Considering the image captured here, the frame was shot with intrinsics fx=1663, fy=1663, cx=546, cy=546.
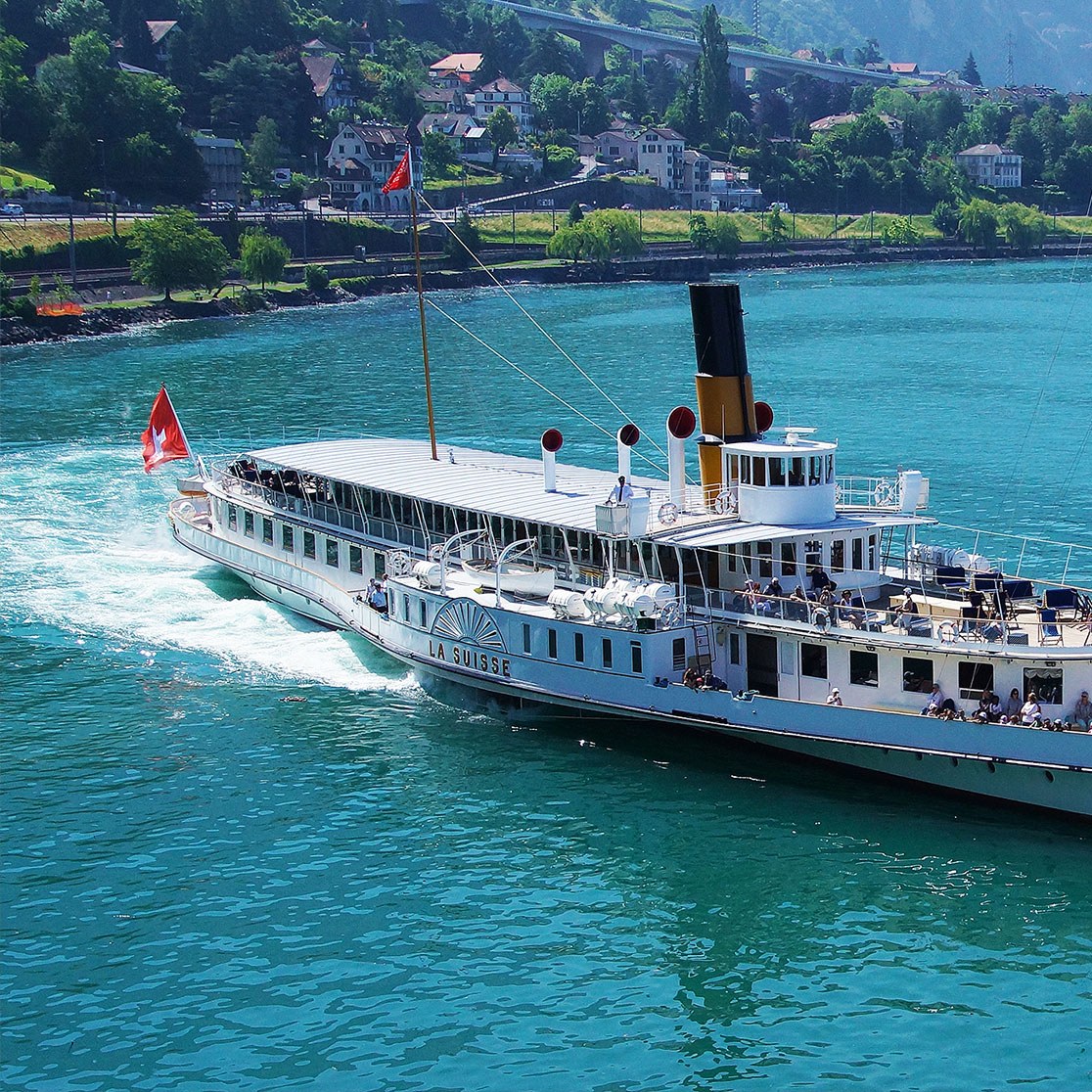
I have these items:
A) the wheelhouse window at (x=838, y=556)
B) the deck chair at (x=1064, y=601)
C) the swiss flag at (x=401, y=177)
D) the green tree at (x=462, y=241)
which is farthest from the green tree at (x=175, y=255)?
the deck chair at (x=1064, y=601)

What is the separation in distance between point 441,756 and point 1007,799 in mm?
11710

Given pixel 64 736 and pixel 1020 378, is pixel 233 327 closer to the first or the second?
pixel 1020 378

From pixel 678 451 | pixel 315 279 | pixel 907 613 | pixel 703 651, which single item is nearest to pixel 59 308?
pixel 315 279

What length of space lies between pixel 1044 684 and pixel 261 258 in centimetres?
12744

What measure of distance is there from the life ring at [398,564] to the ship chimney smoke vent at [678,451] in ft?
23.7

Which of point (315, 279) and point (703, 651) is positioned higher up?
point (315, 279)

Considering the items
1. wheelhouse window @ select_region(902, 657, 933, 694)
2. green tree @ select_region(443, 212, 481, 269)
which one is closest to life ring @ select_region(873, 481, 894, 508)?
wheelhouse window @ select_region(902, 657, 933, 694)

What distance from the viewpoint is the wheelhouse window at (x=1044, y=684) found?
30.5 m

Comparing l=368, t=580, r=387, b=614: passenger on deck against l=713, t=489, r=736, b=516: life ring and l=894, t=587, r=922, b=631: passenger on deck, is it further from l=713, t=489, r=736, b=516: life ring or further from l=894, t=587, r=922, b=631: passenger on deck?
l=894, t=587, r=922, b=631: passenger on deck

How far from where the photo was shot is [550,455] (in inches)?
1578

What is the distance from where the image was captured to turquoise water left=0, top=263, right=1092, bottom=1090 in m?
24.3

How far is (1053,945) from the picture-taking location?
26844 millimetres

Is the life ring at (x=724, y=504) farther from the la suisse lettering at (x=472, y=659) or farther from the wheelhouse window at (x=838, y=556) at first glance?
the la suisse lettering at (x=472, y=659)

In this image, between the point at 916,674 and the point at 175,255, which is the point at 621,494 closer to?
the point at 916,674
